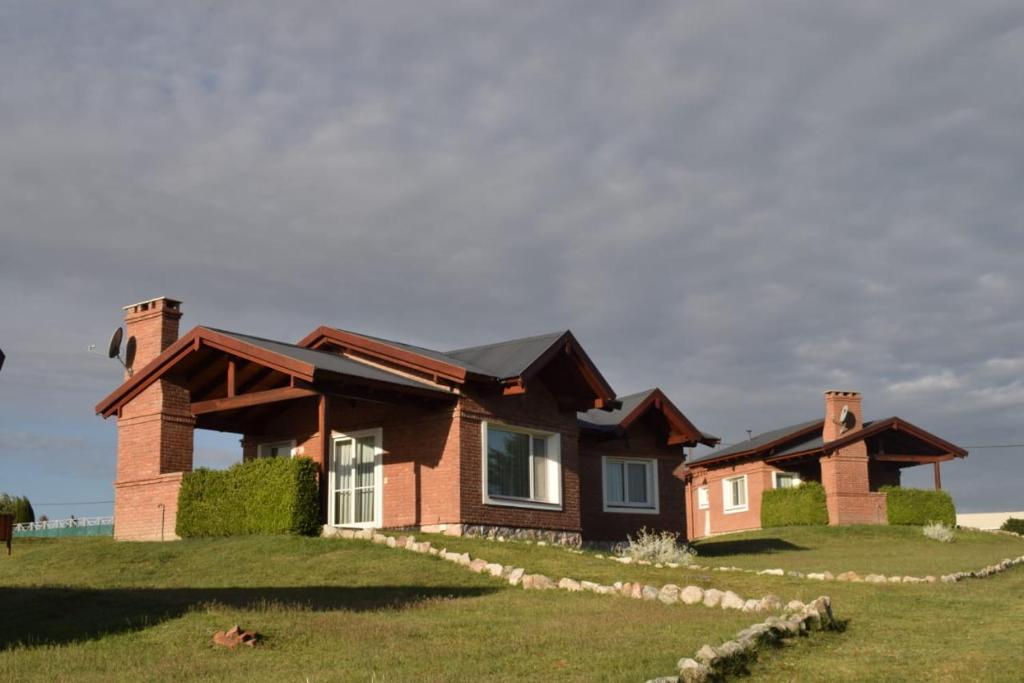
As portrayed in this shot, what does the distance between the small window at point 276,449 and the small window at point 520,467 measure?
5114 millimetres

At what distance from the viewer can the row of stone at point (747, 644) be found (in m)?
10.0

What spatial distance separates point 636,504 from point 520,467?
6286mm

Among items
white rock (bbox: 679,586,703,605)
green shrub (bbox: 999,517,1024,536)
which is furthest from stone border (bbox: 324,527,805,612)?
green shrub (bbox: 999,517,1024,536)

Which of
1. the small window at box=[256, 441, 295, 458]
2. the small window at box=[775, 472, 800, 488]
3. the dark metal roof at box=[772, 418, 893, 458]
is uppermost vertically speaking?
the dark metal roof at box=[772, 418, 893, 458]

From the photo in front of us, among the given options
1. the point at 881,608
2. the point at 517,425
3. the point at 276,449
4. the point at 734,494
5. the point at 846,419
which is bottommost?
the point at 881,608

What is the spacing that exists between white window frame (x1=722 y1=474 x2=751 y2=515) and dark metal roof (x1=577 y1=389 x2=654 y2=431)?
14914 mm

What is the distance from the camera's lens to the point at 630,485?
30.6 m

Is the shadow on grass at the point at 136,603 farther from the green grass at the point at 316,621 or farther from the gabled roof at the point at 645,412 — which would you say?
the gabled roof at the point at 645,412

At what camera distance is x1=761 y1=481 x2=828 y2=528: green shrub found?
1576 inches

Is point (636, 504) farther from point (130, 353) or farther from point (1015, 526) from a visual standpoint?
point (1015, 526)

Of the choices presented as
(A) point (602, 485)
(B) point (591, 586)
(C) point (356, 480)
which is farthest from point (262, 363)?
(A) point (602, 485)

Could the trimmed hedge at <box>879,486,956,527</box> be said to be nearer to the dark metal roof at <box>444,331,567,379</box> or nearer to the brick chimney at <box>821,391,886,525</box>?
the brick chimney at <box>821,391,886,525</box>

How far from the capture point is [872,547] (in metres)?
32.3

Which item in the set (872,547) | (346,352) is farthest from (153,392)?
(872,547)
